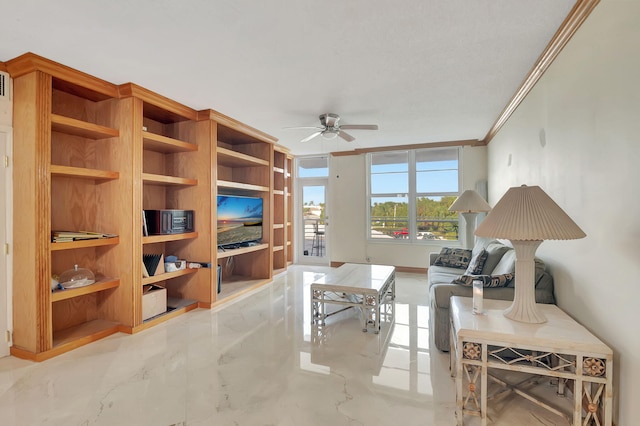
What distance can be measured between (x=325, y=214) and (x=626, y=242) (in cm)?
539

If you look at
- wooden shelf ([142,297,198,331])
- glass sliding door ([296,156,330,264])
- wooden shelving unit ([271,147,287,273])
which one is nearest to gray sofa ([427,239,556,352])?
wooden shelf ([142,297,198,331])

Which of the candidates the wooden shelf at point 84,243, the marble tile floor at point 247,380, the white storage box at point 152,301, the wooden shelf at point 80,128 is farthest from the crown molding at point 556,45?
the white storage box at point 152,301

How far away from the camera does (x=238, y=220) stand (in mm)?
4574

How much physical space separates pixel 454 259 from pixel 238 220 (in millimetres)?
3073

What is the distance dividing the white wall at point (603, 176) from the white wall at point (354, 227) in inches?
135

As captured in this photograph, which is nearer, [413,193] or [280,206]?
[413,193]

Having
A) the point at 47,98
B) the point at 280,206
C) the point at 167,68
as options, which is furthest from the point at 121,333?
the point at 280,206

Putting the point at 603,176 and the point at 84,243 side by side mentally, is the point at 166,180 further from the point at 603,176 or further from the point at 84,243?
the point at 603,176

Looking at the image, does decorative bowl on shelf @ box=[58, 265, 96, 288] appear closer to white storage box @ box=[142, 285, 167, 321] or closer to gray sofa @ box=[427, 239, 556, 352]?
white storage box @ box=[142, 285, 167, 321]

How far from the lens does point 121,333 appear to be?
3004 mm

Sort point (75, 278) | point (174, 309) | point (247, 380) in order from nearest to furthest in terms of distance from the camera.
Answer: point (247, 380) → point (75, 278) → point (174, 309)

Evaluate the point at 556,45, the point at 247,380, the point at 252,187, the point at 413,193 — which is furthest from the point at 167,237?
the point at 413,193

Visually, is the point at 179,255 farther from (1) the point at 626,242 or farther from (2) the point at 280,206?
(1) the point at 626,242

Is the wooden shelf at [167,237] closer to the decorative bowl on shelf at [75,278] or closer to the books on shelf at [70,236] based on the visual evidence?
the books on shelf at [70,236]
